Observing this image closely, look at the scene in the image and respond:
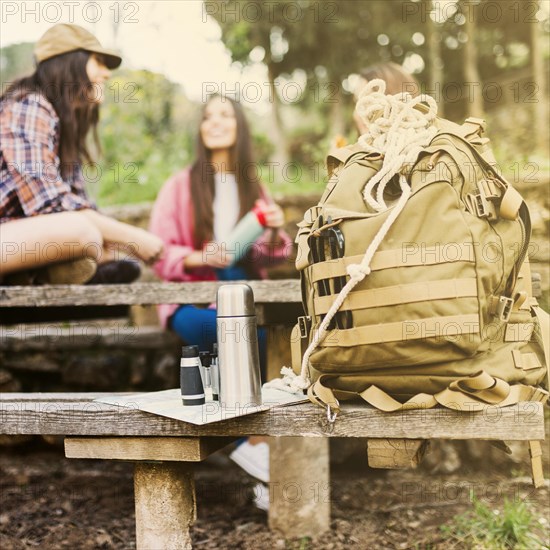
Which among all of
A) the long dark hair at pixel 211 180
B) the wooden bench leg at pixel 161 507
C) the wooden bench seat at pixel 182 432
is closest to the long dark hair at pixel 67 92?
the long dark hair at pixel 211 180

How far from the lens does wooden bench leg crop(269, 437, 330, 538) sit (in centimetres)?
274

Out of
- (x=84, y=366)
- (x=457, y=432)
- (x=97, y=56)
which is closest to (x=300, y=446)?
(x=457, y=432)

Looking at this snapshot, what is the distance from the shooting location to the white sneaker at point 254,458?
9.83ft

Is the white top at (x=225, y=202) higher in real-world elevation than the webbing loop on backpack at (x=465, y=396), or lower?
higher

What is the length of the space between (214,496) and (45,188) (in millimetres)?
1658

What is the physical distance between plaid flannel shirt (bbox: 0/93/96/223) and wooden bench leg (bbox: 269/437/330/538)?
1334 millimetres

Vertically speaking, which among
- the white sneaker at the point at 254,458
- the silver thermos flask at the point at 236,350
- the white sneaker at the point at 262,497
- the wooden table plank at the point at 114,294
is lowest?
the white sneaker at the point at 262,497

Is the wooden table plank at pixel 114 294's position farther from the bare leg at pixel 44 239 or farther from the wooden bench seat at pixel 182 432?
the wooden bench seat at pixel 182 432

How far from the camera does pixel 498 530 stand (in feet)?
8.23

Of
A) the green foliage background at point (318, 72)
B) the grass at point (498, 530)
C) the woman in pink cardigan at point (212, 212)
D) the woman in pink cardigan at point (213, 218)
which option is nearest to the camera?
the grass at point (498, 530)

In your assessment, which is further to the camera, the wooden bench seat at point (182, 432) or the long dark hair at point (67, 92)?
the long dark hair at point (67, 92)

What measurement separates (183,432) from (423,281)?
725 mm

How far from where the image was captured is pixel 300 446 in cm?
275

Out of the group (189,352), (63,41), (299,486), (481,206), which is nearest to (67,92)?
(63,41)
